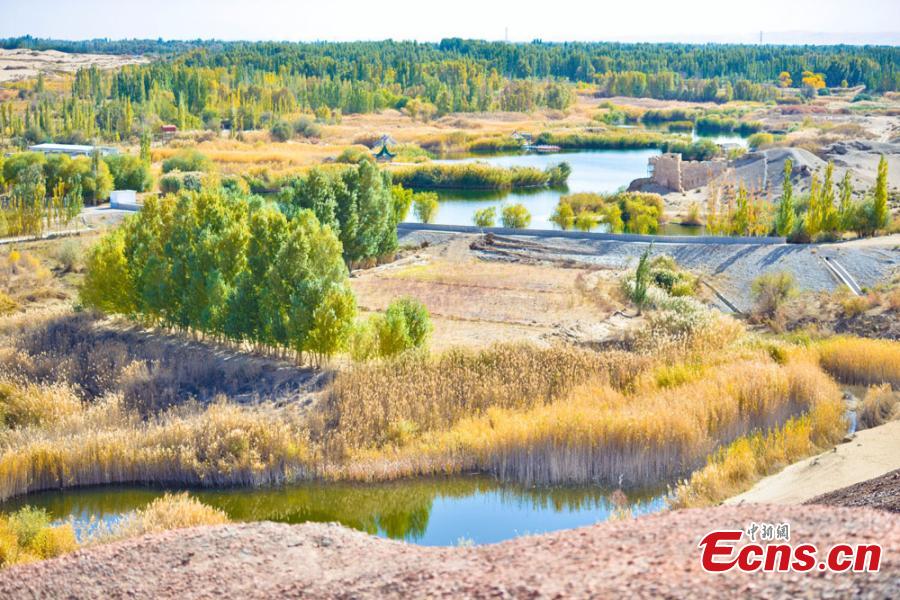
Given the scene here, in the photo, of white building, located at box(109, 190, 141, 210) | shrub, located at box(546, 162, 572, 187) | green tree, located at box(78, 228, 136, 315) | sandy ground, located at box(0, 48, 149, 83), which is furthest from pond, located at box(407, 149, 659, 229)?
sandy ground, located at box(0, 48, 149, 83)

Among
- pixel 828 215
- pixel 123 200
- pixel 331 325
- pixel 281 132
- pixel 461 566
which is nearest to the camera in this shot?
pixel 461 566

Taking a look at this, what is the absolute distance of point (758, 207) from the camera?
42.0 m

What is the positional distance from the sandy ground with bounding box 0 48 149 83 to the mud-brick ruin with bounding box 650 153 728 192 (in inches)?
4350

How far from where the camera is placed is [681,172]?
57.0 metres

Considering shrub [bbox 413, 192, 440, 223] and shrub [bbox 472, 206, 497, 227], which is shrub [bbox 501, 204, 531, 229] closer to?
shrub [bbox 472, 206, 497, 227]

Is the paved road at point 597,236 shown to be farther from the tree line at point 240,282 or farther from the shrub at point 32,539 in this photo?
the shrub at point 32,539

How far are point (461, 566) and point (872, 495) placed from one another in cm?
591

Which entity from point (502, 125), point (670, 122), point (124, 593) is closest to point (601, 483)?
point (124, 593)

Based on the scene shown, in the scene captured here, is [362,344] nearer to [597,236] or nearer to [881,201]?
[597,236]

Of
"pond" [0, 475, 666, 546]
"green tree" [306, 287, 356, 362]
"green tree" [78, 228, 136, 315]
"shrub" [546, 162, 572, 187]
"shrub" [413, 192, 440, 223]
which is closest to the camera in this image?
"pond" [0, 475, 666, 546]

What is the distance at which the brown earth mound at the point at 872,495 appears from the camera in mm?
12602

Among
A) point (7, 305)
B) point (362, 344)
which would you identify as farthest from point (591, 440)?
point (7, 305)

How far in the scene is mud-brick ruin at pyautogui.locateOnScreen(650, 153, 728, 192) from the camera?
5606 cm

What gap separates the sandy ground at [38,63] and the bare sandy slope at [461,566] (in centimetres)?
14122
